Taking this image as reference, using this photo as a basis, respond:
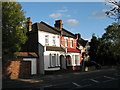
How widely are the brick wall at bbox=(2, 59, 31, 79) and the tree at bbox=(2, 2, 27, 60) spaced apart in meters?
2.67

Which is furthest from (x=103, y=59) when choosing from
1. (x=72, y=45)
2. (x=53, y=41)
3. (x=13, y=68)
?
(x=13, y=68)

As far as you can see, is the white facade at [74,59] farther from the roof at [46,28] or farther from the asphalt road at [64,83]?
the asphalt road at [64,83]

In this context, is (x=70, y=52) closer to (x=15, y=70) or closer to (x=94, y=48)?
(x=94, y=48)

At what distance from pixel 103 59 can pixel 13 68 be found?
26665 millimetres

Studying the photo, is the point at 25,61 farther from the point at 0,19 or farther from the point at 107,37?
the point at 107,37

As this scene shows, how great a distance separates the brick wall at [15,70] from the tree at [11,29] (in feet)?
8.75

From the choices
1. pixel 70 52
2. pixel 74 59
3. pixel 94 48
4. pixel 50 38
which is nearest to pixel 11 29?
pixel 50 38

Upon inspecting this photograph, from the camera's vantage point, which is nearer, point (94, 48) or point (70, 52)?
point (70, 52)

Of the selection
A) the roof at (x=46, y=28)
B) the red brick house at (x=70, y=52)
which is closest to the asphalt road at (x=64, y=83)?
the roof at (x=46, y=28)

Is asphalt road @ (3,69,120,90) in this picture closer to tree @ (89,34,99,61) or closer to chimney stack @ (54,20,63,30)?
chimney stack @ (54,20,63,30)

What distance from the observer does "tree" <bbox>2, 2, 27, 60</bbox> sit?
1552 centimetres

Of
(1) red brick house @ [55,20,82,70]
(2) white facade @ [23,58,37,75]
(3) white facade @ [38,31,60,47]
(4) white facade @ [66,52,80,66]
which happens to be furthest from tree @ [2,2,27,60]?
(4) white facade @ [66,52,80,66]

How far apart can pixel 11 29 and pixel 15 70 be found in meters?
5.84

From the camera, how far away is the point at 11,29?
16062mm
